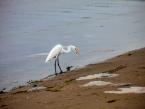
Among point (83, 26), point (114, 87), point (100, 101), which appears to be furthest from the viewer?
point (83, 26)

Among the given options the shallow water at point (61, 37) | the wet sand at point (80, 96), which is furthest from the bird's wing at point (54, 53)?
the wet sand at point (80, 96)

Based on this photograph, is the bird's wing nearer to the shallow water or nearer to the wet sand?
the shallow water

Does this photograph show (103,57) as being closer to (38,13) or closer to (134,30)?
(134,30)

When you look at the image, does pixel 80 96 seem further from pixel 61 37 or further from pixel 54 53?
pixel 61 37

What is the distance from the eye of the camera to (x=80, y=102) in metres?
8.66

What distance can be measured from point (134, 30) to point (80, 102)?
16.7 m

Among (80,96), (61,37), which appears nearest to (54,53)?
(80,96)

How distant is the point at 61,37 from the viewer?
22.8 meters

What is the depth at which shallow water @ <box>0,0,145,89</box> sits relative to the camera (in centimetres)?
1556

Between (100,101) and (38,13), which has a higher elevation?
(38,13)

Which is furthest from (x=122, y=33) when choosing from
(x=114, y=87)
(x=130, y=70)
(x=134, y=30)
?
(x=114, y=87)

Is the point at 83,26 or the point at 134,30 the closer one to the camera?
the point at 134,30

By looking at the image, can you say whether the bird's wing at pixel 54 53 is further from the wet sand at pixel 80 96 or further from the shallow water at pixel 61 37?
the wet sand at pixel 80 96

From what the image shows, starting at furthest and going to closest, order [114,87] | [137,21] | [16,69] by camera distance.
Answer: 1. [137,21]
2. [16,69]
3. [114,87]
